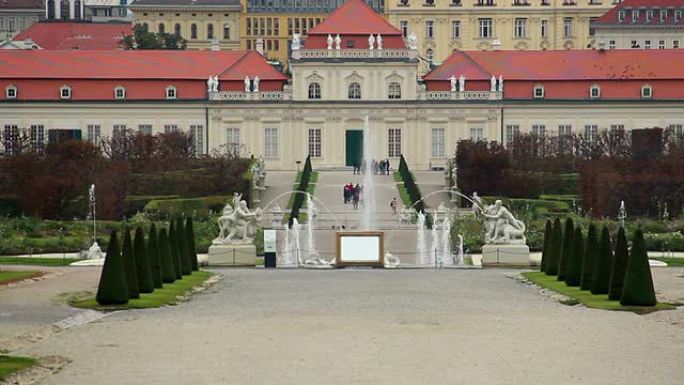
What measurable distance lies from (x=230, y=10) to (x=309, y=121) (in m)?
60.0

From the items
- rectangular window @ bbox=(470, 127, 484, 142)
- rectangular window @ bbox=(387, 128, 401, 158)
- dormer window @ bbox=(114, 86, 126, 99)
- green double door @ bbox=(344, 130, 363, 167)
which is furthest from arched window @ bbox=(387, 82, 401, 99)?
dormer window @ bbox=(114, 86, 126, 99)

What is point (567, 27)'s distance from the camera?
138625 mm

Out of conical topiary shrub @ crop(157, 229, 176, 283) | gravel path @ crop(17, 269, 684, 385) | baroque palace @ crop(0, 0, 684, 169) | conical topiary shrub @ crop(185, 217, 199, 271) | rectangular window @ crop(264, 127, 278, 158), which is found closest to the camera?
gravel path @ crop(17, 269, 684, 385)

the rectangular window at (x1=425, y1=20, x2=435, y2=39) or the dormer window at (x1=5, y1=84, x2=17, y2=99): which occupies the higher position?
the rectangular window at (x1=425, y1=20, x2=435, y2=39)

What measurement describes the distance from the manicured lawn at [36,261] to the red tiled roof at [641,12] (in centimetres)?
8186

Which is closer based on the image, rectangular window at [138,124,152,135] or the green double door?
rectangular window at [138,124,152,135]

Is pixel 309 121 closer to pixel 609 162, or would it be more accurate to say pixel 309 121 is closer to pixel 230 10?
pixel 609 162

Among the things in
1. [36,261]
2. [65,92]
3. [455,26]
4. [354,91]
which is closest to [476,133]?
[354,91]

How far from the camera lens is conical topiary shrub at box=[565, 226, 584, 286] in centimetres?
4406

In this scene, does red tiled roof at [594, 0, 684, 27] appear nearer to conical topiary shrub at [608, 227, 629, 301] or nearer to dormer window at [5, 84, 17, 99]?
dormer window at [5, 84, 17, 99]

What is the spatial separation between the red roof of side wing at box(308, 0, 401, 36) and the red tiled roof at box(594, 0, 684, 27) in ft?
105

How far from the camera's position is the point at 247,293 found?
41844 millimetres

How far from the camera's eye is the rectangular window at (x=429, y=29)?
137 metres

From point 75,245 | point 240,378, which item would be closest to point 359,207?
point 75,245
